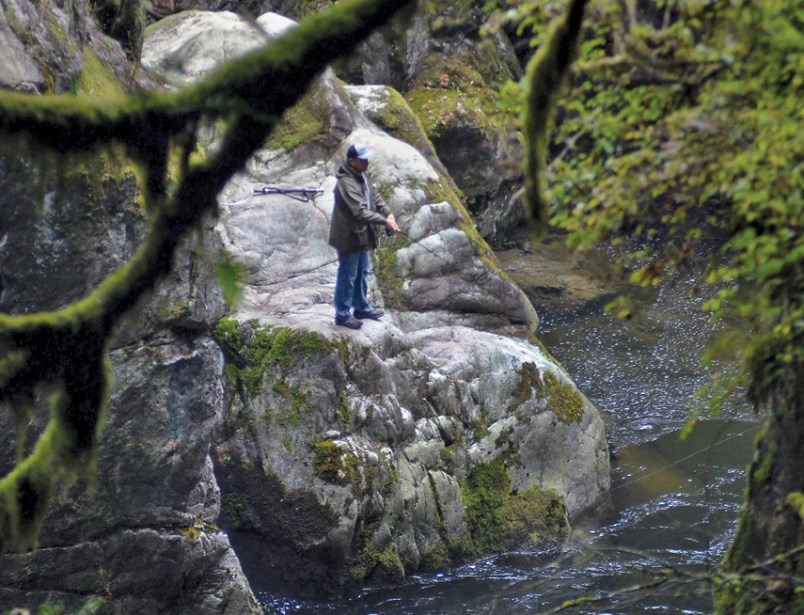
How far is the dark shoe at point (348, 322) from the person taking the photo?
1010 centimetres

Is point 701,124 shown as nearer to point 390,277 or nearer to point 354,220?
point 354,220

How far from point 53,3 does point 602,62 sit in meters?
4.83

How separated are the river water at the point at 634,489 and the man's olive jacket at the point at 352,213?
10.6 ft

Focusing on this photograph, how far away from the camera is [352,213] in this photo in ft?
31.2

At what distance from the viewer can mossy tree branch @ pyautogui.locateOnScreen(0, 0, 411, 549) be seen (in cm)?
300

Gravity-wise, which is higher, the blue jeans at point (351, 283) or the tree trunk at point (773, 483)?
the blue jeans at point (351, 283)

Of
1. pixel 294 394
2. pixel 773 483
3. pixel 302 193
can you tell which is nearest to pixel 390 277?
pixel 302 193

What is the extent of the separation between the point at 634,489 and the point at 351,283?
180 inches

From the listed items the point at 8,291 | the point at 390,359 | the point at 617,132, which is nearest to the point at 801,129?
the point at 617,132

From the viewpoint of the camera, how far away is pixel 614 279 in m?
4.50

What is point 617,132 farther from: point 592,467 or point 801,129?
point 592,467

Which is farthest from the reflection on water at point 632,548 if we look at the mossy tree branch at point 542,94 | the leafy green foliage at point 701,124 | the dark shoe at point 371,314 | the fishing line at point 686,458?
the mossy tree branch at point 542,94

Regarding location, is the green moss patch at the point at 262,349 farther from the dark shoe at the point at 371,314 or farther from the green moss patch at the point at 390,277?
the green moss patch at the point at 390,277

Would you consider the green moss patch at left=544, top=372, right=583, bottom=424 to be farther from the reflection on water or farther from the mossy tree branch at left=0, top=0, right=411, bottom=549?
the mossy tree branch at left=0, top=0, right=411, bottom=549
